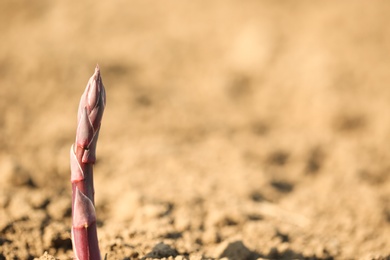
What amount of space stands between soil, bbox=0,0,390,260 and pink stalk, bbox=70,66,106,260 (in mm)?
463

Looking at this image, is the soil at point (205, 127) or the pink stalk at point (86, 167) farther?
the soil at point (205, 127)

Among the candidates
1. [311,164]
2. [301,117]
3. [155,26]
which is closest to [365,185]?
[311,164]

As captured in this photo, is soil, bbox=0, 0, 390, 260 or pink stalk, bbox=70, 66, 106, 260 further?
soil, bbox=0, 0, 390, 260

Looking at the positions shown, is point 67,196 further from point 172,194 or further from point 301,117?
point 301,117

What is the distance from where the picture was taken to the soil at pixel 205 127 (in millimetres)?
3082

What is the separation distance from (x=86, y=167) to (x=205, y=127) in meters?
3.18

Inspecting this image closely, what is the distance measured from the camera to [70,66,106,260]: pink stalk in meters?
1.94

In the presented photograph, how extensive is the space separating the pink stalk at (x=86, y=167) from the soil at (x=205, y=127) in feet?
1.52

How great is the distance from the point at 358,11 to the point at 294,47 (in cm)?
139

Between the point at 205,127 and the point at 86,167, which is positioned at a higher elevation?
the point at 205,127

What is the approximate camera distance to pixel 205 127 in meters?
5.12

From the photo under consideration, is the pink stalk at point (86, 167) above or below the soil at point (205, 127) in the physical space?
below

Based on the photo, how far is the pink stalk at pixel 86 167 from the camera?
1940 millimetres

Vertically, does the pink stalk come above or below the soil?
below
